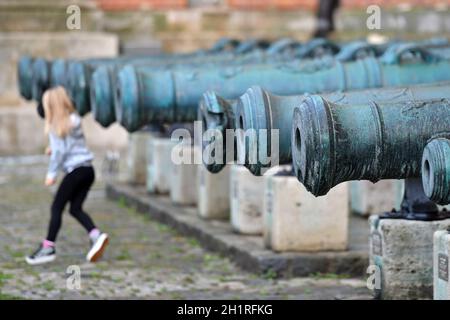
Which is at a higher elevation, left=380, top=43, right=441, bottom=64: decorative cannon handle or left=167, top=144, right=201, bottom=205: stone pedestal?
left=380, top=43, right=441, bottom=64: decorative cannon handle

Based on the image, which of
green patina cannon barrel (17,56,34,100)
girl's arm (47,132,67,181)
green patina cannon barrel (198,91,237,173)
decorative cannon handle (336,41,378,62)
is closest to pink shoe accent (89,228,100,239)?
girl's arm (47,132,67,181)

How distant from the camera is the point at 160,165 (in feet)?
52.9

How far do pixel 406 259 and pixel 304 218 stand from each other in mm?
1858

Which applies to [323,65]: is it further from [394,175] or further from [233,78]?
[394,175]

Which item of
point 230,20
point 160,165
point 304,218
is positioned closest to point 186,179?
point 160,165

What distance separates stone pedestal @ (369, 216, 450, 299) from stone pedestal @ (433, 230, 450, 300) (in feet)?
3.97

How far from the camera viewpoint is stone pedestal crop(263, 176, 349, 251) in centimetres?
1136

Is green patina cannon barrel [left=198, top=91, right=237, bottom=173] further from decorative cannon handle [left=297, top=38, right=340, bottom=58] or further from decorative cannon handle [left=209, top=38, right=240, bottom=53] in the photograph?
decorative cannon handle [left=209, top=38, right=240, bottom=53]

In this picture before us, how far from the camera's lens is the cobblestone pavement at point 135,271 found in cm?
1054

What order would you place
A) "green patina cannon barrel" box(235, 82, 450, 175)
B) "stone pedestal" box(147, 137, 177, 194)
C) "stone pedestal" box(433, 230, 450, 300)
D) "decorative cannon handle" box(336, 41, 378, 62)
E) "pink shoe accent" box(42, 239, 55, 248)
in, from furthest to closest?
"stone pedestal" box(147, 137, 177, 194), "pink shoe accent" box(42, 239, 55, 248), "decorative cannon handle" box(336, 41, 378, 62), "green patina cannon barrel" box(235, 82, 450, 175), "stone pedestal" box(433, 230, 450, 300)

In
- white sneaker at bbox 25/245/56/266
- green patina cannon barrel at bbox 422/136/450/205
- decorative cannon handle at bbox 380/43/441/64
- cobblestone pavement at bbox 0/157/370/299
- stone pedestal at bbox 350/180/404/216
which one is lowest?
cobblestone pavement at bbox 0/157/370/299

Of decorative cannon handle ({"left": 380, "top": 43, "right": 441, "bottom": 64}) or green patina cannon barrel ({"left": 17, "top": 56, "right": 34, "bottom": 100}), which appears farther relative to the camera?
green patina cannon barrel ({"left": 17, "top": 56, "right": 34, "bottom": 100})
